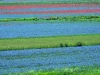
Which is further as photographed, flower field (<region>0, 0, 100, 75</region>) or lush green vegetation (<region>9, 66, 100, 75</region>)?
flower field (<region>0, 0, 100, 75</region>)

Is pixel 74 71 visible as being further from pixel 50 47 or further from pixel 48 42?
pixel 48 42

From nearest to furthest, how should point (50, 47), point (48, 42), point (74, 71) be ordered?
point (74, 71) < point (50, 47) < point (48, 42)

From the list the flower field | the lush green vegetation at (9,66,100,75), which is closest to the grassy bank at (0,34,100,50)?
the flower field

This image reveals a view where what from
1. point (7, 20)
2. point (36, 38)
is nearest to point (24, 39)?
point (36, 38)

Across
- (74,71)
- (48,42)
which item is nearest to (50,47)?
(48,42)

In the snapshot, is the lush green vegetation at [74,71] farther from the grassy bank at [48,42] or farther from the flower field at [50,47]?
the grassy bank at [48,42]

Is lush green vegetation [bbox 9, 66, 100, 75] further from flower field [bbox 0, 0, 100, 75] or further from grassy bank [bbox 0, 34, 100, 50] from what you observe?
grassy bank [bbox 0, 34, 100, 50]

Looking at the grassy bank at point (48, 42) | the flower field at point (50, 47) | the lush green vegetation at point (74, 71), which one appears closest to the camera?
the lush green vegetation at point (74, 71)

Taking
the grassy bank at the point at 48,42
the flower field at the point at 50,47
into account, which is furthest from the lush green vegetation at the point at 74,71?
the grassy bank at the point at 48,42
